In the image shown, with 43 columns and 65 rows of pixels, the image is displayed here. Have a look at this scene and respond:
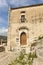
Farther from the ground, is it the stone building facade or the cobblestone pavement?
the stone building facade

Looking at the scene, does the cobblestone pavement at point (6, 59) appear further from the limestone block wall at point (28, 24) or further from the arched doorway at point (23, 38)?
the arched doorway at point (23, 38)

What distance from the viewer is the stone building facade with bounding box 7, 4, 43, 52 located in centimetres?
1628

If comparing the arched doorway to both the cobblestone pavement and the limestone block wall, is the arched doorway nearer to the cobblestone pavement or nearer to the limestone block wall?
the limestone block wall

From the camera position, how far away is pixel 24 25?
55.3ft

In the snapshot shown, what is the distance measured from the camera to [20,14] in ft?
56.8

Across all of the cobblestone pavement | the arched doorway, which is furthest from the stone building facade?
the cobblestone pavement

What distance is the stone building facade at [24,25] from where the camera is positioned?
16281mm

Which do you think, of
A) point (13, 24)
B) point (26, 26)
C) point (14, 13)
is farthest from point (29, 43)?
point (14, 13)

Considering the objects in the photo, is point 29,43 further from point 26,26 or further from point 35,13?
point 35,13

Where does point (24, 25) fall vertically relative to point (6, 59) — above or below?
above

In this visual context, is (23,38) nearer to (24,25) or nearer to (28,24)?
(24,25)

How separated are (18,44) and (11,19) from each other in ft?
10.8

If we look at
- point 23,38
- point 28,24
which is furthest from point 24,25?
point 23,38

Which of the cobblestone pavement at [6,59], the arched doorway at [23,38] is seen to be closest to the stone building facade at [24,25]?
the arched doorway at [23,38]
